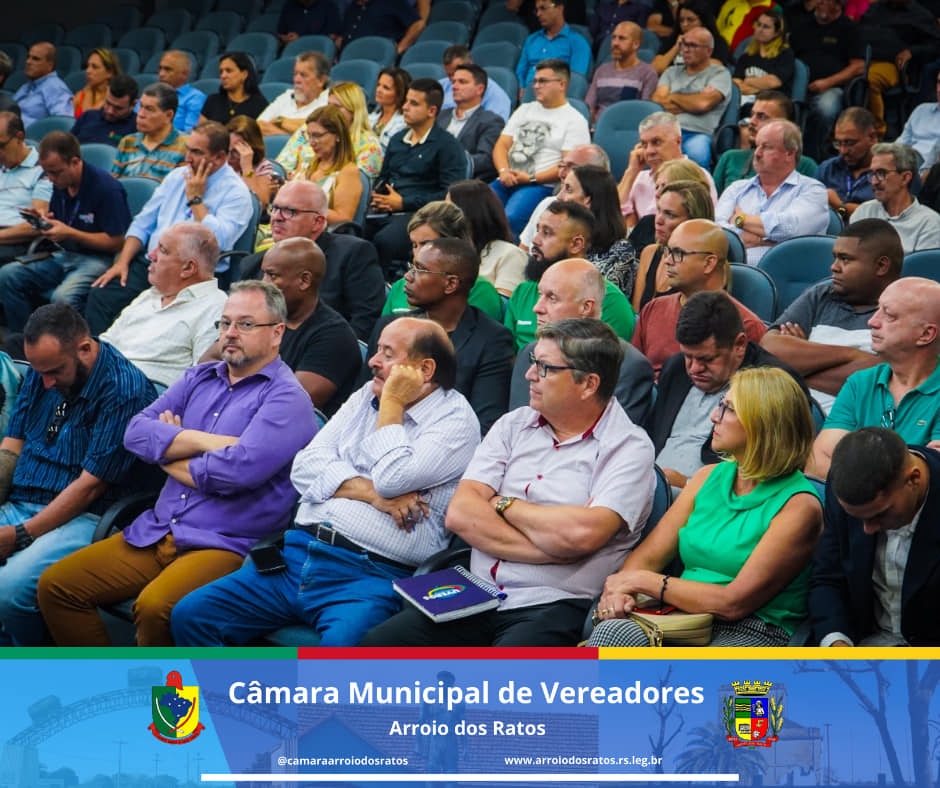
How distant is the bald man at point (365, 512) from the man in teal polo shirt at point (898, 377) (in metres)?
1.00

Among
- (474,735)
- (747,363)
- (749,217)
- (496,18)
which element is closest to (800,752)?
(474,735)

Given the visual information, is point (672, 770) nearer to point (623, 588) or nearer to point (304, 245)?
point (623, 588)

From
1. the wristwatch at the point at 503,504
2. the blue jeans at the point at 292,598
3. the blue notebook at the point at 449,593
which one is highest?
the wristwatch at the point at 503,504

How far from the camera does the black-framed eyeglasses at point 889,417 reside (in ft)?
10.6

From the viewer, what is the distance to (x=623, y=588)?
288 centimetres

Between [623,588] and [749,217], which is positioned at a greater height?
[749,217]

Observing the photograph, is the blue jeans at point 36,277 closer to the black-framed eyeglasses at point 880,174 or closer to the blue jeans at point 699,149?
the blue jeans at point 699,149

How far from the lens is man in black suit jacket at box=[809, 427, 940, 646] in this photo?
2.59 m

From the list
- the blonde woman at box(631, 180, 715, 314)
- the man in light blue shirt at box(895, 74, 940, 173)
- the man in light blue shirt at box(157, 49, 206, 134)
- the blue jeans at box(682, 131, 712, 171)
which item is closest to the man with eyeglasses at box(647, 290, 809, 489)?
the blonde woman at box(631, 180, 715, 314)

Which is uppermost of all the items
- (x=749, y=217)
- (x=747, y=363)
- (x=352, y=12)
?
(x=352, y=12)

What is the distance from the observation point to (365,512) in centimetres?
329

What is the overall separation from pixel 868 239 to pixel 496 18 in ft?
18.5

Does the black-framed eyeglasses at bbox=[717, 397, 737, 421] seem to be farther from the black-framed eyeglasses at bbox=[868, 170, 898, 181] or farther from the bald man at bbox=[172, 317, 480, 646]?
the black-framed eyeglasses at bbox=[868, 170, 898, 181]

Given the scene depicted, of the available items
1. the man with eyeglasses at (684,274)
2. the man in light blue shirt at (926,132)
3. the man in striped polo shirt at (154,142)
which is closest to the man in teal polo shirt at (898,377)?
the man with eyeglasses at (684,274)
